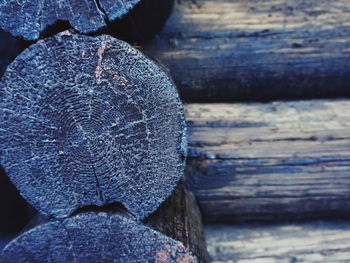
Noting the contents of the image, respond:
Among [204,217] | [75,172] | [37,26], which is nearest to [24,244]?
[75,172]

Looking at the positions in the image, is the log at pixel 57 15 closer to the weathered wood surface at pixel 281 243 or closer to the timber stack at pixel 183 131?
the timber stack at pixel 183 131

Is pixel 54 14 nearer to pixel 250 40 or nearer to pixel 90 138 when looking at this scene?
pixel 90 138

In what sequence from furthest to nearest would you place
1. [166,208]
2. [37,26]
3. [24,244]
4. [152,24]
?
[152,24]
[166,208]
[24,244]
[37,26]

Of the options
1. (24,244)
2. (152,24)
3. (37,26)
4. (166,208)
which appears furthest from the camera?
(152,24)

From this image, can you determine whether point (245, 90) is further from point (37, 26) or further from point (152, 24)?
point (37, 26)

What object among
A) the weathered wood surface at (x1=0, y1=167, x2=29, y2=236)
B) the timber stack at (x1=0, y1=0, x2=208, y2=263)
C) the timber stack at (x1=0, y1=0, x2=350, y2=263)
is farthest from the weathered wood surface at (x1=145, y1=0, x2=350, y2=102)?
the weathered wood surface at (x1=0, y1=167, x2=29, y2=236)

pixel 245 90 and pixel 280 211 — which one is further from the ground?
pixel 245 90

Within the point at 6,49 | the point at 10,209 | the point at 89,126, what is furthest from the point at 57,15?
the point at 10,209

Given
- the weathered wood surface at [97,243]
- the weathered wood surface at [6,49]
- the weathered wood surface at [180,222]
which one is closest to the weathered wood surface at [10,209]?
the weathered wood surface at [6,49]

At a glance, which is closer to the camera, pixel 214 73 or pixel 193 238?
pixel 193 238
